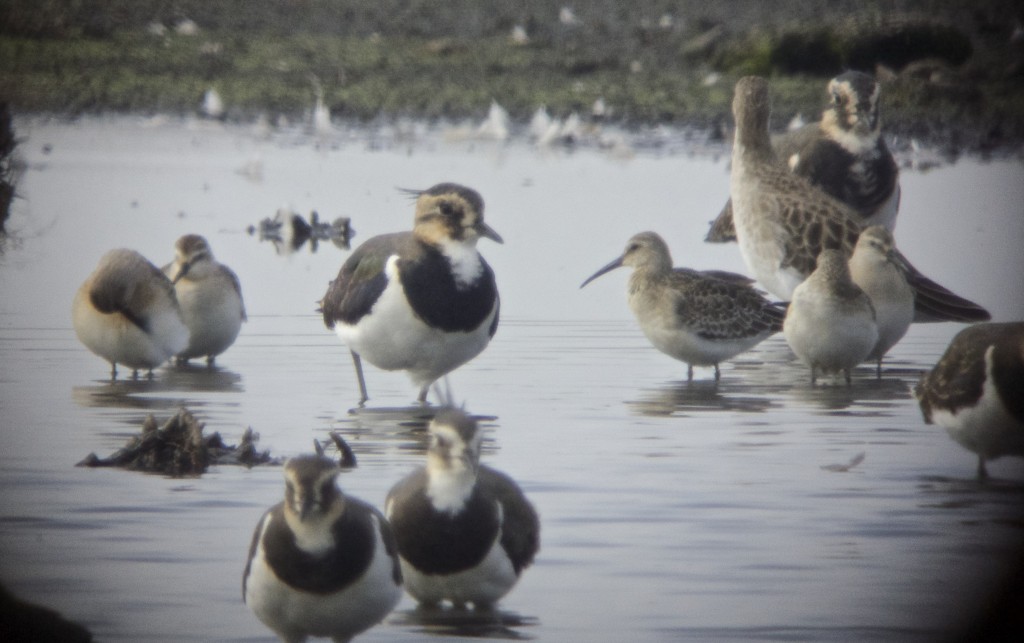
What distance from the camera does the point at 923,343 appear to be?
39.6 ft

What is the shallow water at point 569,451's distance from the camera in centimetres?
627

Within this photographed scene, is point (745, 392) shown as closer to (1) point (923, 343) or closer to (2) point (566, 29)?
(1) point (923, 343)

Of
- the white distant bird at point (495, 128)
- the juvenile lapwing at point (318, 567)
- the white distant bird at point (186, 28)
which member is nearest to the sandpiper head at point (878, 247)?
the juvenile lapwing at point (318, 567)

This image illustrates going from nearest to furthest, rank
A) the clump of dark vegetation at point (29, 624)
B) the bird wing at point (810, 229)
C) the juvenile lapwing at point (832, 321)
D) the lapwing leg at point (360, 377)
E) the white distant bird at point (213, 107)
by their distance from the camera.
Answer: the clump of dark vegetation at point (29, 624), the lapwing leg at point (360, 377), the juvenile lapwing at point (832, 321), the bird wing at point (810, 229), the white distant bird at point (213, 107)

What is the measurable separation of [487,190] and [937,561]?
37.4 ft

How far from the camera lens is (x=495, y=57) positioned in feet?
91.8

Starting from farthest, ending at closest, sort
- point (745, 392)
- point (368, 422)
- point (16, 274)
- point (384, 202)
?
point (384, 202)
point (16, 274)
point (745, 392)
point (368, 422)

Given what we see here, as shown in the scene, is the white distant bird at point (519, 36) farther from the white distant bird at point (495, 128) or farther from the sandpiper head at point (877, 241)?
the sandpiper head at point (877, 241)

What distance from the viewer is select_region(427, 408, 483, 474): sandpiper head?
6094mm

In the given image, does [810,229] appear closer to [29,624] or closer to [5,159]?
[5,159]

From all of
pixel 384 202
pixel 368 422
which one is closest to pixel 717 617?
pixel 368 422

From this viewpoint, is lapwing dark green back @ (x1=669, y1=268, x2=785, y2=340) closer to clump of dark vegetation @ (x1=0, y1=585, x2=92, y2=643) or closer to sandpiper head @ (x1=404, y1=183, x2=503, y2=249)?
sandpiper head @ (x1=404, y1=183, x2=503, y2=249)

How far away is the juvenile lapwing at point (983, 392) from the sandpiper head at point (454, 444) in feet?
8.55

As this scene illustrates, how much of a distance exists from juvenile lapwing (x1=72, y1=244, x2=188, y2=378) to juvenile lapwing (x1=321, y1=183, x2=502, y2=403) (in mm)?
1222
